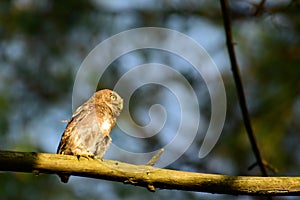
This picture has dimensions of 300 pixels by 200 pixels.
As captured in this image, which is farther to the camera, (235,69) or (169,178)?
(235,69)

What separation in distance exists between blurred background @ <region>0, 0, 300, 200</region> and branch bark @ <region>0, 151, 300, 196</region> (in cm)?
206

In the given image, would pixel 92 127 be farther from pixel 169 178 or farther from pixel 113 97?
pixel 169 178

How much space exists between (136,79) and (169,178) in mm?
2724

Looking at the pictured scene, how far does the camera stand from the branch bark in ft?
7.78

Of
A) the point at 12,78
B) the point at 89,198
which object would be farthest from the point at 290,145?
the point at 12,78

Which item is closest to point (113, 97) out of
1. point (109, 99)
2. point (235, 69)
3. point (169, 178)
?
point (109, 99)

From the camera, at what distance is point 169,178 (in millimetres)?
2400

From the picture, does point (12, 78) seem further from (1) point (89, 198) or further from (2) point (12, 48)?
(1) point (89, 198)

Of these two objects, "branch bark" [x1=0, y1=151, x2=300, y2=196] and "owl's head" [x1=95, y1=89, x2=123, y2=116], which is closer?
"branch bark" [x1=0, y1=151, x2=300, y2=196]

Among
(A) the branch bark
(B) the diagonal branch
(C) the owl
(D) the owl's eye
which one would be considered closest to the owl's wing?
(C) the owl

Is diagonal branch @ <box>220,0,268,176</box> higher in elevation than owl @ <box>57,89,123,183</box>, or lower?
higher

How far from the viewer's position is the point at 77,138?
2.97 m

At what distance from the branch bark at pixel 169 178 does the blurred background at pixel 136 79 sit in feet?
6.77

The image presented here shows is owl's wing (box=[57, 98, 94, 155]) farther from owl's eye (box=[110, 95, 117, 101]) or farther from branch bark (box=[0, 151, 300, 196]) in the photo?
Result: branch bark (box=[0, 151, 300, 196])
